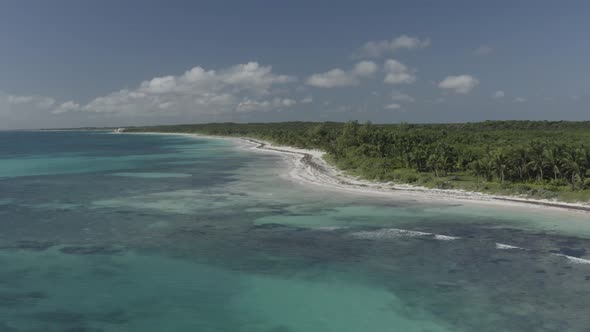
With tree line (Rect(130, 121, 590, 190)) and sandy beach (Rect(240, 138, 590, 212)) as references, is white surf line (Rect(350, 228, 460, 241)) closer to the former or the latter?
sandy beach (Rect(240, 138, 590, 212))

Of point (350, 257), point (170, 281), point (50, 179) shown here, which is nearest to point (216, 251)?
point (170, 281)

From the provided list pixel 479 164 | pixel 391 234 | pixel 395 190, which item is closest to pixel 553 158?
pixel 479 164

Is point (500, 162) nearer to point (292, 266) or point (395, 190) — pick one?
point (395, 190)

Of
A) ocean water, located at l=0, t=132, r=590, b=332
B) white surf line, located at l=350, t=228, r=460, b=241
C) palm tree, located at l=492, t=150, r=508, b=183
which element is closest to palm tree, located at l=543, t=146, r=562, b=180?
palm tree, located at l=492, t=150, r=508, b=183

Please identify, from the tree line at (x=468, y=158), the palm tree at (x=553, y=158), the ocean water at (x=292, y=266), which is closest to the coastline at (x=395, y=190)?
the ocean water at (x=292, y=266)

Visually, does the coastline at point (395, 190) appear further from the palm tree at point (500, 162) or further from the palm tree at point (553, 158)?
the palm tree at point (553, 158)

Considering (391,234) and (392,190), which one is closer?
(391,234)

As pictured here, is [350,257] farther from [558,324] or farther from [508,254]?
[558,324]

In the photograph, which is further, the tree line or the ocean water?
the tree line

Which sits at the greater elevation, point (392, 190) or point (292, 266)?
point (392, 190)
